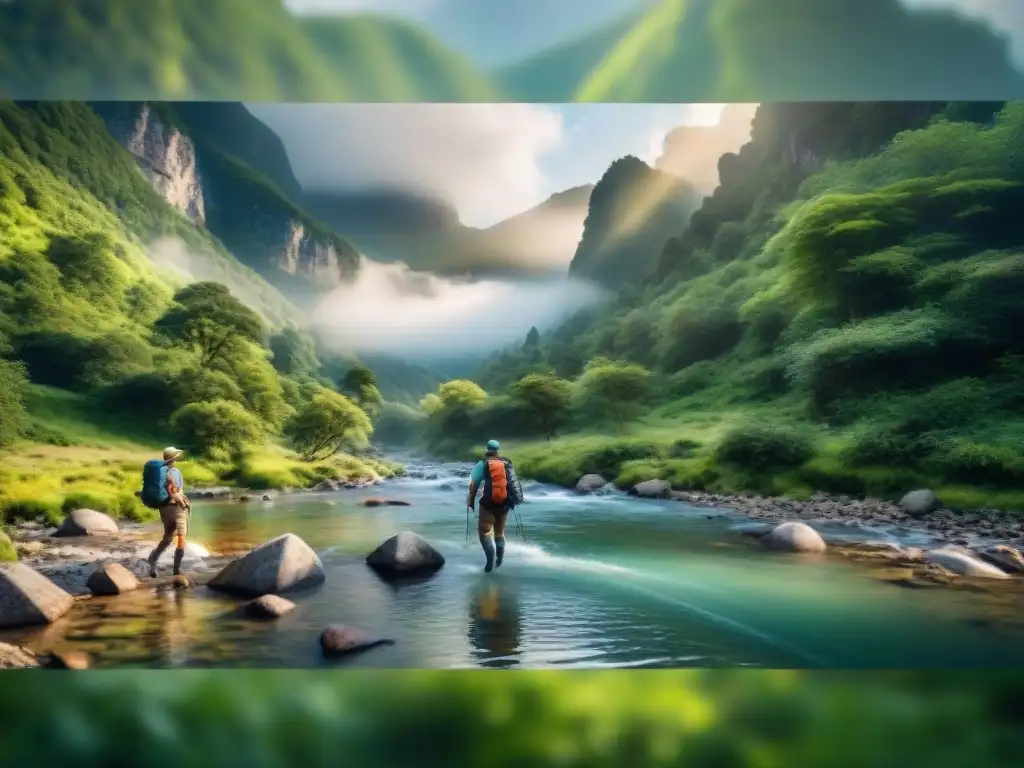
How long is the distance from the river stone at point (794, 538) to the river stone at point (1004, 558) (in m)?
1.01

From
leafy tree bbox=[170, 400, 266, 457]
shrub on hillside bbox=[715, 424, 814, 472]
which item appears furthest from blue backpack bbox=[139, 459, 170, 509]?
shrub on hillside bbox=[715, 424, 814, 472]

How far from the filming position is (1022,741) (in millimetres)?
3426

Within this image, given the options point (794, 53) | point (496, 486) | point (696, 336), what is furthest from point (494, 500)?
point (794, 53)

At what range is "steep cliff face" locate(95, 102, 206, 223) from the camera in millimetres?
4969

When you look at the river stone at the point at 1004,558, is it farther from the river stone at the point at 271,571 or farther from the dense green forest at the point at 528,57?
the river stone at the point at 271,571

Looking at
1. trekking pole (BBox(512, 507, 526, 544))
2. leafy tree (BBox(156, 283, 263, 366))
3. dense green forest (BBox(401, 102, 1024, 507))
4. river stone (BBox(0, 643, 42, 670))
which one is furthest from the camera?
leafy tree (BBox(156, 283, 263, 366))

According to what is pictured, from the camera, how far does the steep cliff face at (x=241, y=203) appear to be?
5.23 meters

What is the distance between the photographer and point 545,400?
221 inches

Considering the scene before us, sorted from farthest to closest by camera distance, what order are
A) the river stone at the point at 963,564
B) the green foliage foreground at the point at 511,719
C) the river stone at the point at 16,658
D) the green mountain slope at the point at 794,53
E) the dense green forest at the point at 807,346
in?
1. the dense green forest at the point at 807,346
2. the river stone at the point at 963,564
3. the river stone at the point at 16,658
4. the green mountain slope at the point at 794,53
5. the green foliage foreground at the point at 511,719

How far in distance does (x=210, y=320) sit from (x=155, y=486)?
4.09ft

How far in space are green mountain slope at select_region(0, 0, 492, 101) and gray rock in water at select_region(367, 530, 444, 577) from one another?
278 centimetres

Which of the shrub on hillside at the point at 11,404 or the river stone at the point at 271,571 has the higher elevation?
the shrub on hillside at the point at 11,404

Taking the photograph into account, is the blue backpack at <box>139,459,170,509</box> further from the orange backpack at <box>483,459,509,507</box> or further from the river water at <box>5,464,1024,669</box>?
the orange backpack at <box>483,459,509,507</box>

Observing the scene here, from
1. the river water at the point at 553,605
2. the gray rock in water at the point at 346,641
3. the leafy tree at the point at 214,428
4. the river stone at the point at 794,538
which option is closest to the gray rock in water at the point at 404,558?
the river water at the point at 553,605
